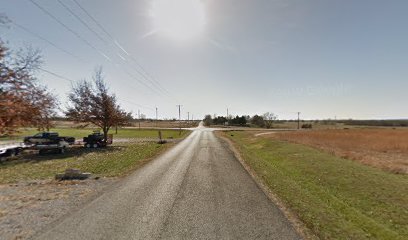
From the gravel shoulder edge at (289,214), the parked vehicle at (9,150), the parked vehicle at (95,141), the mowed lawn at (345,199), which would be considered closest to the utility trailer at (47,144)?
the parked vehicle at (9,150)

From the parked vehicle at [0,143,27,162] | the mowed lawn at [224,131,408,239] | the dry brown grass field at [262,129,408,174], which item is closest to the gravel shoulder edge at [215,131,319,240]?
the mowed lawn at [224,131,408,239]

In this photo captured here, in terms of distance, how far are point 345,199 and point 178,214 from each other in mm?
6280

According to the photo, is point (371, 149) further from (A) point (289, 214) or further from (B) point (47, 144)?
(B) point (47, 144)

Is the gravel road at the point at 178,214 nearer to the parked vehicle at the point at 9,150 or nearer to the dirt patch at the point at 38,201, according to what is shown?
the dirt patch at the point at 38,201

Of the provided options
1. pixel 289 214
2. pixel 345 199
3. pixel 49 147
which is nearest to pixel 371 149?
pixel 345 199

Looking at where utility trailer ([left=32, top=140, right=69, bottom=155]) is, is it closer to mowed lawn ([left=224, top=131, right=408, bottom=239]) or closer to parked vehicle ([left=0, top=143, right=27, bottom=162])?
parked vehicle ([left=0, top=143, right=27, bottom=162])

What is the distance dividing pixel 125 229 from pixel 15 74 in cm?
395

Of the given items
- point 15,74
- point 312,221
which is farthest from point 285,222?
point 15,74

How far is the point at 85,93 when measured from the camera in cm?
3275

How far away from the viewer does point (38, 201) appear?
27.6ft

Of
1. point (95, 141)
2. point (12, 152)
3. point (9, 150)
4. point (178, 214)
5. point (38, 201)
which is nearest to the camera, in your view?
point (178, 214)

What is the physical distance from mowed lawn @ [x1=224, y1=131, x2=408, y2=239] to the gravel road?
880 mm

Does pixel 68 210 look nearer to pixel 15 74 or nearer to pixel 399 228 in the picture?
pixel 15 74

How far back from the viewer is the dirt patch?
620 cm
